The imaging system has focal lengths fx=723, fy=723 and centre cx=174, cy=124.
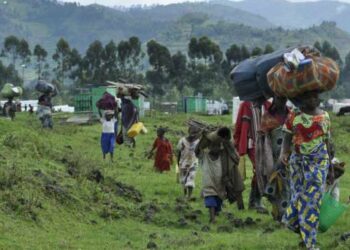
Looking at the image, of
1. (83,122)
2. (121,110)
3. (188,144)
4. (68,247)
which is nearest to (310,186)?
(68,247)

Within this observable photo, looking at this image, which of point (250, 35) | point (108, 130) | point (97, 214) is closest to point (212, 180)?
point (97, 214)

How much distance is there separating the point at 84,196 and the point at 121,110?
6782 mm

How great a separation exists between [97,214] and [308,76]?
386 centimetres

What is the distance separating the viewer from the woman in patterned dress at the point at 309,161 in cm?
684

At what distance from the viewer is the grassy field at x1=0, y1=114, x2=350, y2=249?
25.1 feet

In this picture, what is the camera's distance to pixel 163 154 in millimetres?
15648

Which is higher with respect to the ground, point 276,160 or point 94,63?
point 94,63

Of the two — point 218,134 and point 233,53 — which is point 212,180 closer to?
point 218,134

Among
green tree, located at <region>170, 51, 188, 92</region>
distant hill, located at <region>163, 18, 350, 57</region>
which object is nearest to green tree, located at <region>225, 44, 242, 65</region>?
green tree, located at <region>170, 51, 188, 92</region>

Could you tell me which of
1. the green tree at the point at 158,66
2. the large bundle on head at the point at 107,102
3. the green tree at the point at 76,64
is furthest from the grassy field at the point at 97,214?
the green tree at the point at 76,64

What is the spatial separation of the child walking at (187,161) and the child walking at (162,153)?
2.52 metres

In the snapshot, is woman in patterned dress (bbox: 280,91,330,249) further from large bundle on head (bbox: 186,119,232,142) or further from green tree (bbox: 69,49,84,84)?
green tree (bbox: 69,49,84,84)

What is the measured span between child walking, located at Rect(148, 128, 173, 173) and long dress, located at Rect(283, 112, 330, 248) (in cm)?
824

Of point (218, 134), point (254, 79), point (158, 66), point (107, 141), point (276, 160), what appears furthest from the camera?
point (158, 66)
